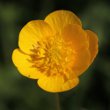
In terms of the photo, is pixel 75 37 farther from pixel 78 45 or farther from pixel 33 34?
pixel 33 34

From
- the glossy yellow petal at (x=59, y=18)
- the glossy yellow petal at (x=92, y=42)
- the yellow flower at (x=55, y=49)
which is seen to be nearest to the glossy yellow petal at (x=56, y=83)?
the yellow flower at (x=55, y=49)

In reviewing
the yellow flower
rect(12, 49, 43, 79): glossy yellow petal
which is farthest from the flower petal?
rect(12, 49, 43, 79): glossy yellow petal

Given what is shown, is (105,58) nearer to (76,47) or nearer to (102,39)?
(102,39)

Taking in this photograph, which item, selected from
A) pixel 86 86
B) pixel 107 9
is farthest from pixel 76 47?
pixel 107 9

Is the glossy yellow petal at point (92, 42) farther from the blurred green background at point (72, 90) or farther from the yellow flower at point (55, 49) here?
the blurred green background at point (72, 90)

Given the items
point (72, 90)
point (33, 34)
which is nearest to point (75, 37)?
point (33, 34)

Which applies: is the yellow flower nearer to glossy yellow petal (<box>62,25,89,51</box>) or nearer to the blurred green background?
glossy yellow petal (<box>62,25,89,51</box>)
